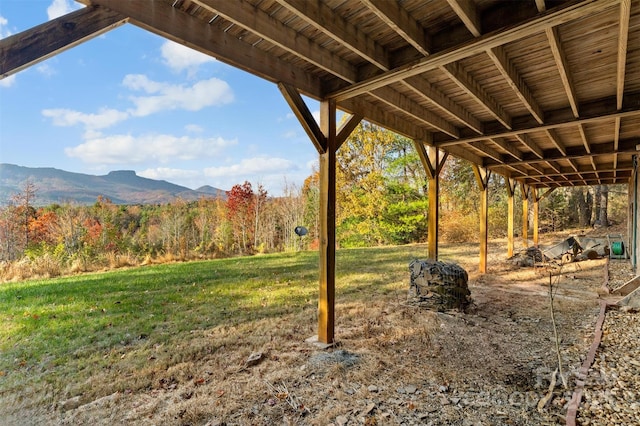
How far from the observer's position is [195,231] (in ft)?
49.3

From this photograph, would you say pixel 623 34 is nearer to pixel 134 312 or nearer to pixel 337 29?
pixel 337 29

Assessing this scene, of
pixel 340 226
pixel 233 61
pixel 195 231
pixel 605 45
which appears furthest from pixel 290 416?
pixel 195 231

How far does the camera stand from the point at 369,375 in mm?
2508

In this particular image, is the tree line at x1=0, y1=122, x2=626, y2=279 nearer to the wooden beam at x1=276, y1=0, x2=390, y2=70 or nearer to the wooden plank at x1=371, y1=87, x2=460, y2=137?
the wooden plank at x1=371, y1=87, x2=460, y2=137

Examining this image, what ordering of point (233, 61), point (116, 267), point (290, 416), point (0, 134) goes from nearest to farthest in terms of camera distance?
point (0, 134)
point (290, 416)
point (233, 61)
point (116, 267)

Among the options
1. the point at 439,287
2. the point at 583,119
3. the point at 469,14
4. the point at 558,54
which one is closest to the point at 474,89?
the point at 558,54

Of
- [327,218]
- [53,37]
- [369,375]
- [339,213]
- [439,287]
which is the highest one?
[53,37]

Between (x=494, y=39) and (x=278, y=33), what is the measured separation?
59.5 inches

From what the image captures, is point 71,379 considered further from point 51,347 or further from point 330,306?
point 330,306

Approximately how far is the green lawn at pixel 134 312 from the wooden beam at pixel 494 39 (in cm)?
297

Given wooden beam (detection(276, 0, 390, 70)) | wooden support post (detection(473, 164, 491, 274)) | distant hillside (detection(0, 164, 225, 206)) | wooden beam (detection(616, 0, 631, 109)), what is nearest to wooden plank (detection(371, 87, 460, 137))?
wooden beam (detection(276, 0, 390, 70))

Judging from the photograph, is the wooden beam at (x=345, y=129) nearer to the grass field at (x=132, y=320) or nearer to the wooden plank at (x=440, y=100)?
the wooden plank at (x=440, y=100)

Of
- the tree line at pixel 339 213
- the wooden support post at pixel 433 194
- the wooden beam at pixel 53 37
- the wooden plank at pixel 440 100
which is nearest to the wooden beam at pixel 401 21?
the wooden plank at pixel 440 100

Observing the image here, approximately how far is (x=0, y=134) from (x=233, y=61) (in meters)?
1.48
